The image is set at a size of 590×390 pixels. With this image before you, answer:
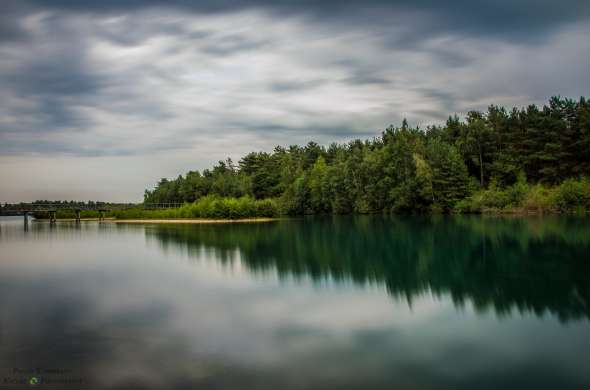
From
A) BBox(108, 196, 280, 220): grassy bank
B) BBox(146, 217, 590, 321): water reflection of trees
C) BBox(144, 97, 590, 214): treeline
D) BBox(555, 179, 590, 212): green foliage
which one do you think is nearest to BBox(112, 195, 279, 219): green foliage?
BBox(108, 196, 280, 220): grassy bank

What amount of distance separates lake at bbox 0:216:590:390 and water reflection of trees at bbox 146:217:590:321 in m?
0.11

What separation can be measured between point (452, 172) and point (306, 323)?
64179 mm

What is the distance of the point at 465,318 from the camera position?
12078 millimetres

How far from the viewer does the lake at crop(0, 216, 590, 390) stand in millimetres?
8383

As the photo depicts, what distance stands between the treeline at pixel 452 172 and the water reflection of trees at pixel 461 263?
29154 mm

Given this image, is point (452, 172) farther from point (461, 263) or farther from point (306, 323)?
point (306, 323)

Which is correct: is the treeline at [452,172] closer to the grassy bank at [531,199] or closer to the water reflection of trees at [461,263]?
the grassy bank at [531,199]

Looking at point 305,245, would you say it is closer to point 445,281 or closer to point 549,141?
point 445,281

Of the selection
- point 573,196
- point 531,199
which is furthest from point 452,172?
point 573,196

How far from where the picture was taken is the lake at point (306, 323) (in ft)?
27.5

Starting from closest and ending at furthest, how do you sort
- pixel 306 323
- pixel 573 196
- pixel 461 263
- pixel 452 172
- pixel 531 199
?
pixel 306 323, pixel 461 263, pixel 573 196, pixel 531 199, pixel 452 172

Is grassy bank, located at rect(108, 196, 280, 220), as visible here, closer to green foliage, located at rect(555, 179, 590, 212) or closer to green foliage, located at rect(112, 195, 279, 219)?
green foliage, located at rect(112, 195, 279, 219)

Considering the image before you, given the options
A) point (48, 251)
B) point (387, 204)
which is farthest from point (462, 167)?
point (48, 251)

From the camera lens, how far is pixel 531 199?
60.8 meters
